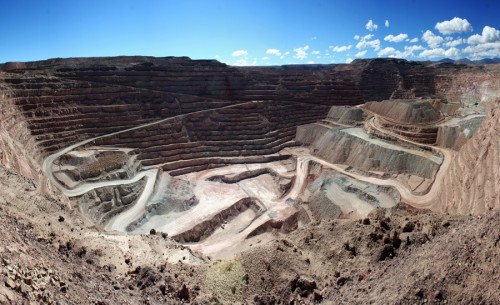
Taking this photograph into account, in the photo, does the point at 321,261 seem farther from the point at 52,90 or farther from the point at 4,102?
the point at 52,90

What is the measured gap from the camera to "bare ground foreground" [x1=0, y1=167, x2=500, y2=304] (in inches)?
380

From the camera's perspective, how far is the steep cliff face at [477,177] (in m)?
23.2

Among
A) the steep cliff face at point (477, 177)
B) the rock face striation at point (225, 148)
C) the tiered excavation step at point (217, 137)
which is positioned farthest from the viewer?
the tiered excavation step at point (217, 137)

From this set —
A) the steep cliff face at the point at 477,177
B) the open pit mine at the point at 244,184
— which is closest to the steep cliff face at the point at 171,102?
the open pit mine at the point at 244,184

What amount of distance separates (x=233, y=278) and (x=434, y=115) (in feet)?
153

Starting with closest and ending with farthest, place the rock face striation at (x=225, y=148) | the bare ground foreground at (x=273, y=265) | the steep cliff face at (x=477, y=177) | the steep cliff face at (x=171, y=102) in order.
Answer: the bare ground foreground at (x=273, y=265) < the steep cliff face at (x=477, y=177) < the rock face striation at (x=225, y=148) < the steep cliff face at (x=171, y=102)

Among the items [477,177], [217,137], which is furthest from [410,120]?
[217,137]

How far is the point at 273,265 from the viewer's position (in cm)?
1502

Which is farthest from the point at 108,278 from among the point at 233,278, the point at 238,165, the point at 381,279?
the point at 238,165

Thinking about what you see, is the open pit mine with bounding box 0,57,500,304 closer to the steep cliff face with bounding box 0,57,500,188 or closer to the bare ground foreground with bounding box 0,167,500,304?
the bare ground foreground with bounding box 0,167,500,304

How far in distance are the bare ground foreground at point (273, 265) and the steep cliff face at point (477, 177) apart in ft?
33.0

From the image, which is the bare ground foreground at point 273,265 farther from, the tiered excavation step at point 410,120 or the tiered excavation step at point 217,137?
the tiered excavation step at point 410,120

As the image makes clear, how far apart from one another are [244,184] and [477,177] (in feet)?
80.0

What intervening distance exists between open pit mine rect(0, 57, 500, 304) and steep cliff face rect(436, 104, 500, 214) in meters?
0.17
